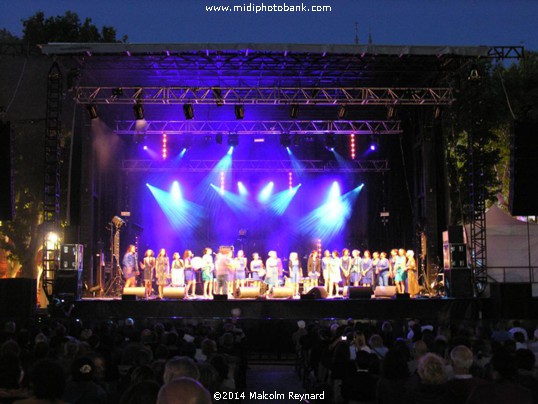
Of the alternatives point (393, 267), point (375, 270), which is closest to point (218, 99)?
point (393, 267)

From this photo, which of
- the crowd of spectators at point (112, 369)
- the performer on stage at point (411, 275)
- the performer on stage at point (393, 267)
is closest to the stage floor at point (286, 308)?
the performer on stage at point (411, 275)

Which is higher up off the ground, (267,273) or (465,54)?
(465,54)

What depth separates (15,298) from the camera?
1750cm

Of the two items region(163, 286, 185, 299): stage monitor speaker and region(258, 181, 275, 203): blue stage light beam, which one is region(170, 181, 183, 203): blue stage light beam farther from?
region(163, 286, 185, 299): stage monitor speaker

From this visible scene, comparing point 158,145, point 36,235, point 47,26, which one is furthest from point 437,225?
point 47,26

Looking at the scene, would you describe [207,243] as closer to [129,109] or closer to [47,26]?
[129,109]

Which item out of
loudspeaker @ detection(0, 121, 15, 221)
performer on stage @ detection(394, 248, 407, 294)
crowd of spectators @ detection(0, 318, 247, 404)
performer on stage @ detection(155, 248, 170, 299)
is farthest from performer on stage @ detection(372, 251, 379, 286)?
crowd of spectators @ detection(0, 318, 247, 404)

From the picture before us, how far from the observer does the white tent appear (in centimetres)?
2492

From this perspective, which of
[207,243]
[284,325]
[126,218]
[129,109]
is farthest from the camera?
[207,243]

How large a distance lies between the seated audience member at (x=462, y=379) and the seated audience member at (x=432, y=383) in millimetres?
265

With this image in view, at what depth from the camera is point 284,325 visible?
1791 centimetres

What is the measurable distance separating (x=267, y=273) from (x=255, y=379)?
8913mm

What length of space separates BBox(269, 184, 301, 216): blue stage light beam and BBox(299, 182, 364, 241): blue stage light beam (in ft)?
3.01

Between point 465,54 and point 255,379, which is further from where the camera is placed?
point 465,54
